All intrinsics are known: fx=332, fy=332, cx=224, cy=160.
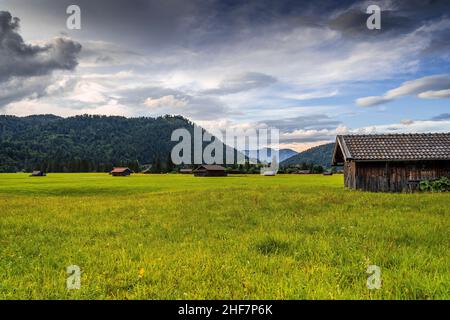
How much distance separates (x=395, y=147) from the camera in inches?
1193

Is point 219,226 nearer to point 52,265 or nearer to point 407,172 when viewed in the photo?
point 52,265

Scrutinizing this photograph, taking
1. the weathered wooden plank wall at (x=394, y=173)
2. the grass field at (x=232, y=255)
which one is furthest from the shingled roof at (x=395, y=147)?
the grass field at (x=232, y=255)

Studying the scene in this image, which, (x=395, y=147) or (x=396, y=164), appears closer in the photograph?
(x=396, y=164)

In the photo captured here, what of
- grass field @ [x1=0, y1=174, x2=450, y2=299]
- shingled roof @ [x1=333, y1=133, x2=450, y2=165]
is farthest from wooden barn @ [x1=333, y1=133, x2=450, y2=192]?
grass field @ [x1=0, y1=174, x2=450, y2=299]

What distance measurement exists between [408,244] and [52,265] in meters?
9.57

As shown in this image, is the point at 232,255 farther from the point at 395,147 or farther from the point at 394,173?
the point at 395,147

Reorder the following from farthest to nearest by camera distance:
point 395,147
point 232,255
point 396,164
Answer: point 395,147
point 396,164
point 232,255

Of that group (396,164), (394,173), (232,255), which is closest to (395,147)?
(396,164)

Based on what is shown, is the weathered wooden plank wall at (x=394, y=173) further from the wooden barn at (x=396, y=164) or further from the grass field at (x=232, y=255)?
the grass field at (x=232, y=255)

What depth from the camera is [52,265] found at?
8055 mm

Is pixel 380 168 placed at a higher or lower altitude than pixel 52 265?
higher

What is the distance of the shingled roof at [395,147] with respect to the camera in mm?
28891

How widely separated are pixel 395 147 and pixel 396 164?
74.2 inches
